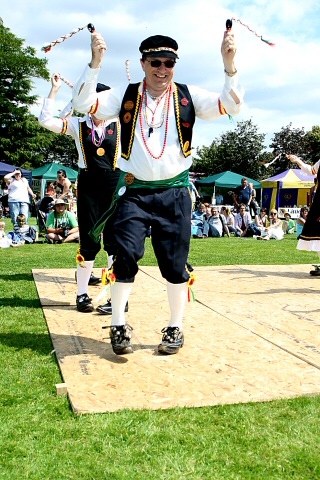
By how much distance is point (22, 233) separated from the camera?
13250 millimetres

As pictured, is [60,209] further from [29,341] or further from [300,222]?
[29,341]

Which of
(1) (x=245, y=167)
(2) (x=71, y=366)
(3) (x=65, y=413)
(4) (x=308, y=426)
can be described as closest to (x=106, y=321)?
(2) (x=71, y=366)

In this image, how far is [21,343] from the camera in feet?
13.0

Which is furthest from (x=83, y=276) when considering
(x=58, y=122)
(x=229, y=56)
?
(x=229, y=56)

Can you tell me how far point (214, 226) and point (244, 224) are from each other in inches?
63.4

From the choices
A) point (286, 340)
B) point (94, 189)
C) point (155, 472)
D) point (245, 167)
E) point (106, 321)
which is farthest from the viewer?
point (245, 167)

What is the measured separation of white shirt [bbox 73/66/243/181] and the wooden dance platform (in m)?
1.25

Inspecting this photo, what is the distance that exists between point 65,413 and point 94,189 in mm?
2731

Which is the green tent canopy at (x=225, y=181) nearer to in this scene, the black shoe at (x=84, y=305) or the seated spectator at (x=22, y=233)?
the seated spectator at (x=22, y=233)

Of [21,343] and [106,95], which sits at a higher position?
[106,95]

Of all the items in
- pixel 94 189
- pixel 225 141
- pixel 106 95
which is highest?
pixel 225 141

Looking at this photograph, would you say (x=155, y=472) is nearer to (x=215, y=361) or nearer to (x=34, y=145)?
(x=215, y=361)

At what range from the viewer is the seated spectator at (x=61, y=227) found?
513 inches

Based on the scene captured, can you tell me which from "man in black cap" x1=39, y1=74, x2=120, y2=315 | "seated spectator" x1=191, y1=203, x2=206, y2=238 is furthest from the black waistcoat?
"seated spectator" x1=191, y1=203, x2=206, y2=238
